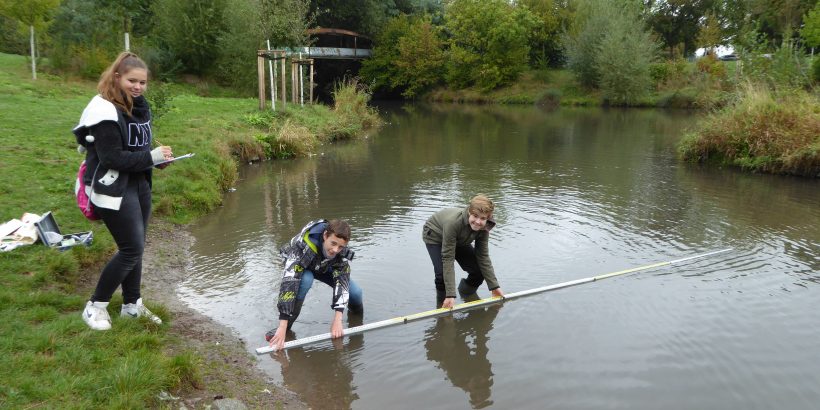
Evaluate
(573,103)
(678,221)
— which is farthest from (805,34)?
(678,221)

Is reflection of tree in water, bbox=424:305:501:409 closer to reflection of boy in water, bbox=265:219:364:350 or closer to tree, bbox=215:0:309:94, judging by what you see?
reflection of boy in water, bbox=265:219:364:350

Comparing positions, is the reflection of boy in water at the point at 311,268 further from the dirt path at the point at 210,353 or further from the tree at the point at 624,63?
the tree at the point at 624,63

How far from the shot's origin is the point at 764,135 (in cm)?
1434

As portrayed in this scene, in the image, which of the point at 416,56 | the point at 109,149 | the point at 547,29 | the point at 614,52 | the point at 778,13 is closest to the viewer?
the point at 109,149

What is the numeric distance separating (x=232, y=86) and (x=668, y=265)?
28.1m

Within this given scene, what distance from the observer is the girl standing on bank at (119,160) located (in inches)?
164

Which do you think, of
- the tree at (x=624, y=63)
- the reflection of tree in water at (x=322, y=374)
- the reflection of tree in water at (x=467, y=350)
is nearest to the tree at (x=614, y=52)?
the tree at (x=624, y=63)

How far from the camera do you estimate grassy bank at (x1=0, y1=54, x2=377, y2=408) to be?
12.5 ft

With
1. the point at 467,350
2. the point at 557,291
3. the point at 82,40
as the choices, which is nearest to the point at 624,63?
the point at 82,40

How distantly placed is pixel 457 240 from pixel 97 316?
347 cm

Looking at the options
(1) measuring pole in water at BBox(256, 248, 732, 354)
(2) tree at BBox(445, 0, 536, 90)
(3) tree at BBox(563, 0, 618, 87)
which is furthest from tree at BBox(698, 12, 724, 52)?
(1) measuring pole in water at BBox(256, 248, 732, 354)

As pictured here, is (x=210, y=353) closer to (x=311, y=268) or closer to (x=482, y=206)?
(x=311, y=268)

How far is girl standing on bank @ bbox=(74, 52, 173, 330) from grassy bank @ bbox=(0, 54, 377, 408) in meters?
0.42

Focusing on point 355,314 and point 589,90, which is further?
point 589,90
